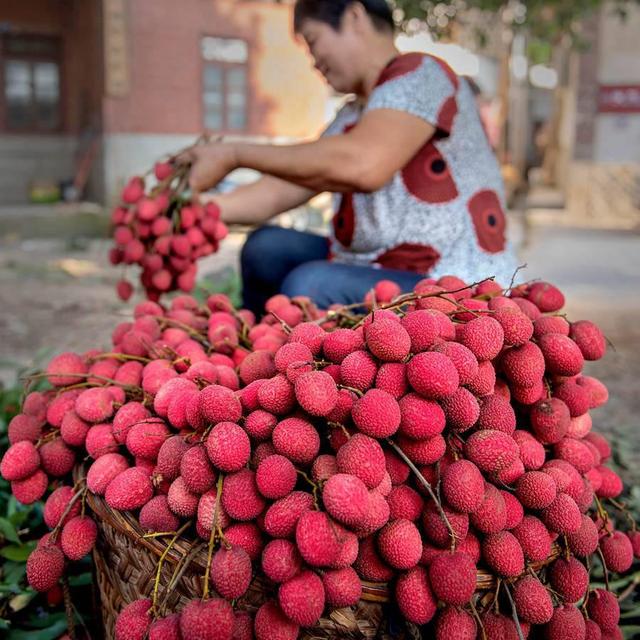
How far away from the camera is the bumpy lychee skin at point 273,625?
844 millimetres

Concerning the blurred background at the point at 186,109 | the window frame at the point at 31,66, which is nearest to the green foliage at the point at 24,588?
the blurred background at the point at 186,109

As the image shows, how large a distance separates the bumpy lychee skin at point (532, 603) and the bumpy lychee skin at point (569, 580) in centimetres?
7

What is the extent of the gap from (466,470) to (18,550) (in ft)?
3.29

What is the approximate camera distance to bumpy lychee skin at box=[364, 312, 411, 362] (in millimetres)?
948

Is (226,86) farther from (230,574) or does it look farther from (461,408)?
(230,574)

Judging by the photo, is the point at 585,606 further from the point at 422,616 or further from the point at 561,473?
the point at 422,616

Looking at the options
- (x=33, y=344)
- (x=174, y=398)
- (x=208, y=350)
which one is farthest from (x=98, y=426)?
(x=33, y=344)

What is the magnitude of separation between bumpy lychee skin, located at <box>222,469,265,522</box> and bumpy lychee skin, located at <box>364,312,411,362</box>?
239 mm

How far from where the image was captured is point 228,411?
944 millimetres

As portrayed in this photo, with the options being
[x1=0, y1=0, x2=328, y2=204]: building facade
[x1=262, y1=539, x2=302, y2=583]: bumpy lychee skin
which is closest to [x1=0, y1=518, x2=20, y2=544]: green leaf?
[x1=262, y1=539, x2=302, y2=583]: bumpy lychee skin

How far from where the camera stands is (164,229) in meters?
1.75

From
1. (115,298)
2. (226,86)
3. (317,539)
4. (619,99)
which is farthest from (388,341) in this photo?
(619,99)

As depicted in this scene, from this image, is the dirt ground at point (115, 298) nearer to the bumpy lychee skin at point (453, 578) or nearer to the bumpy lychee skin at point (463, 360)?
the bumpy lychee skin at point (463, 360)

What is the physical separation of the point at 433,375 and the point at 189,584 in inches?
16.3
